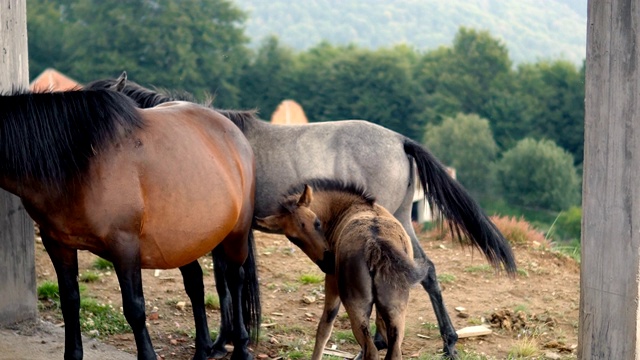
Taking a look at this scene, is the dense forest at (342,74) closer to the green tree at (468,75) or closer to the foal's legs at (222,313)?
the green tree at (468,75)

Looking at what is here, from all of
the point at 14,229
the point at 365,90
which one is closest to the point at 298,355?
the point at 14,229

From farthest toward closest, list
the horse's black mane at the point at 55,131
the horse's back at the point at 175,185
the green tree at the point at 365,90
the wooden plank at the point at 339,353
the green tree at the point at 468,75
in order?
1. the green tree at the point at 468,75
2. the green tree at the point at 365,90
3. the wooden plank at the point at 339,353
4. the horse's back at the point at 175,185
5. the horse's black mane at the point at 55,131

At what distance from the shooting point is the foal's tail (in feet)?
13.3

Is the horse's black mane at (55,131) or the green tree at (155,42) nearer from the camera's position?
the horse's black mane at (55,131)

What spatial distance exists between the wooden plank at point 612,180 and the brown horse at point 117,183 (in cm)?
201

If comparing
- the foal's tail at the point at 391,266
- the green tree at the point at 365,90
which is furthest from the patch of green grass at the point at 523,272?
the green tree at the point at 365,90

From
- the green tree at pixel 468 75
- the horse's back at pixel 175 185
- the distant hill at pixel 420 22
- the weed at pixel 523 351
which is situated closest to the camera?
the horse's back at pixel 175 185

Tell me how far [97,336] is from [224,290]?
0.90 meters

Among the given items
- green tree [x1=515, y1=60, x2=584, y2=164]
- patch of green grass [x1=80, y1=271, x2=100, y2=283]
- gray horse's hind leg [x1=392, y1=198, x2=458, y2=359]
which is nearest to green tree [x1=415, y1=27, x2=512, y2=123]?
green tree [x1=515, y1=60, x2=584, y2=164]

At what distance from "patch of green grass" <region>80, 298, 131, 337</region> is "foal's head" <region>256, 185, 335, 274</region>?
1565mm

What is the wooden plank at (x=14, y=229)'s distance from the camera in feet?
16.9

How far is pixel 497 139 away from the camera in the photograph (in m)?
45.4

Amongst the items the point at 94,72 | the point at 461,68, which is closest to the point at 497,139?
the point at 461,68

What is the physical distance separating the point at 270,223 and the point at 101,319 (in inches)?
66.3
